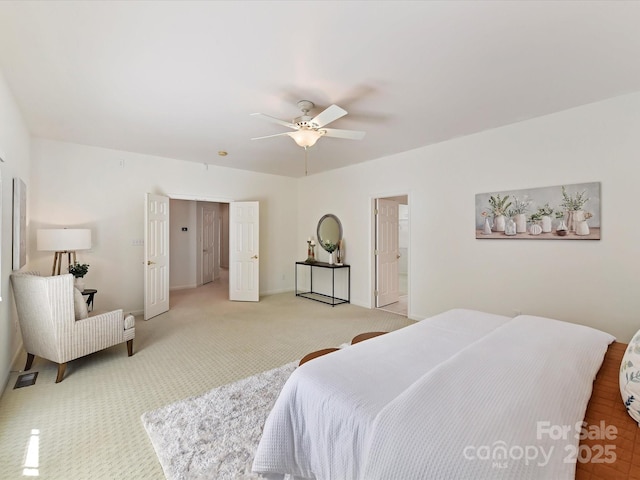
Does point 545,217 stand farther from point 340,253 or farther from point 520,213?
point 340,253

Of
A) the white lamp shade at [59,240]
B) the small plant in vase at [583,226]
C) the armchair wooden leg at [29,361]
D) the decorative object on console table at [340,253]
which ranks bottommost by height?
the armchair wooden leg at [29,361]

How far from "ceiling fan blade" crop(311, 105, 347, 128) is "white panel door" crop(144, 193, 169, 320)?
3.25m

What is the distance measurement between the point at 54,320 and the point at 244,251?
3333mm

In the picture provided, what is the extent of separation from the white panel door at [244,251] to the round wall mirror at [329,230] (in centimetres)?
134

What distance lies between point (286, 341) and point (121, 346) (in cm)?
197

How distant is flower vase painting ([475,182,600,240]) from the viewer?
291 centimetres

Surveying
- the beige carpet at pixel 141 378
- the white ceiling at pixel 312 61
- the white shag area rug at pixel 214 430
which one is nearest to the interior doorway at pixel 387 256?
the beige carpet at pixel 141 378

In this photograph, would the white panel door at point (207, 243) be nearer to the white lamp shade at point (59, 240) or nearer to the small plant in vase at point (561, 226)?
the white lamp shade at point (59, 240)

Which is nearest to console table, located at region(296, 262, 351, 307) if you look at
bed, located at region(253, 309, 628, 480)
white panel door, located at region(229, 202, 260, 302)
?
white panel door, located at region(229, 202, 260, 302)

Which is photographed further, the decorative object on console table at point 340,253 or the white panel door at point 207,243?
the white panel door at point 207,243

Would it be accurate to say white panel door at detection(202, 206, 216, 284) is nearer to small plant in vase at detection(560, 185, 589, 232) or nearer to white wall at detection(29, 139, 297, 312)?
white wall at detection(29, 139, 297, 312)

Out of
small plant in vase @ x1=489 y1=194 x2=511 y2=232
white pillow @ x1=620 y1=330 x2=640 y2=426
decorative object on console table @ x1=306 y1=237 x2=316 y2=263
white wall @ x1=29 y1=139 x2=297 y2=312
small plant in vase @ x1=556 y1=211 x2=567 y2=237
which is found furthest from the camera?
decorative object on console table @ x1=306 y1=237 x2=316 y2=263

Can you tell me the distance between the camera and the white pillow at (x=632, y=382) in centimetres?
108

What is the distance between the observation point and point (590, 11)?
5.49 ft
